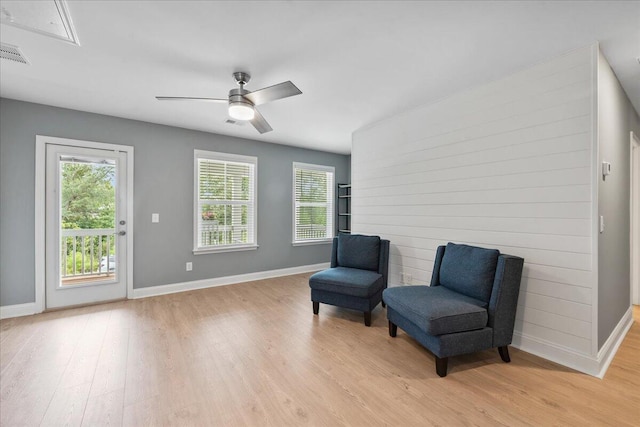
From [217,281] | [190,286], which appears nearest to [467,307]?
[217,281]

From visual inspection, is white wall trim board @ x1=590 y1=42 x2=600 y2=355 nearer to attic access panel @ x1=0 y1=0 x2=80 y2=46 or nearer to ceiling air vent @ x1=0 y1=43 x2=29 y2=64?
attic access panel @ x1=0 y1=0 x2=80 y2=46

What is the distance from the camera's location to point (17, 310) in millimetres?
3143

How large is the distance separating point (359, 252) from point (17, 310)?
4049mm

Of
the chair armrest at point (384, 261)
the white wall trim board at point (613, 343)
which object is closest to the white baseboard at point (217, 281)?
the chair armrest at point (384, 261)

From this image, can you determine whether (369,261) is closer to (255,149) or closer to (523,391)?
(523,391)

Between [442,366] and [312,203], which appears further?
[312,203]

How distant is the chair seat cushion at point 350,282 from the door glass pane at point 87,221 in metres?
2.82

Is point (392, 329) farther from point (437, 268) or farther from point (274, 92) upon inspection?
point (274, 92)

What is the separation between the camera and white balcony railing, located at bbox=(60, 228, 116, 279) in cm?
341

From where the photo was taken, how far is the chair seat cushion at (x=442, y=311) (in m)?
2.00

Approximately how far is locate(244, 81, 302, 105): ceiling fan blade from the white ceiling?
0.84 ft

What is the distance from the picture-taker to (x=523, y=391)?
1862 millimetres

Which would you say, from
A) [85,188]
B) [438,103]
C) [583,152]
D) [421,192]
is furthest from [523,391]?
[85,188]

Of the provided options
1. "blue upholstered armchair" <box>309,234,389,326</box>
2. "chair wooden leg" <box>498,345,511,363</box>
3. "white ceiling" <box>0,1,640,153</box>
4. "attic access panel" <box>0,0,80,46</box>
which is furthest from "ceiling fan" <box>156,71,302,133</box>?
"chair wooden leg" <box>498,345,511,363</box>
